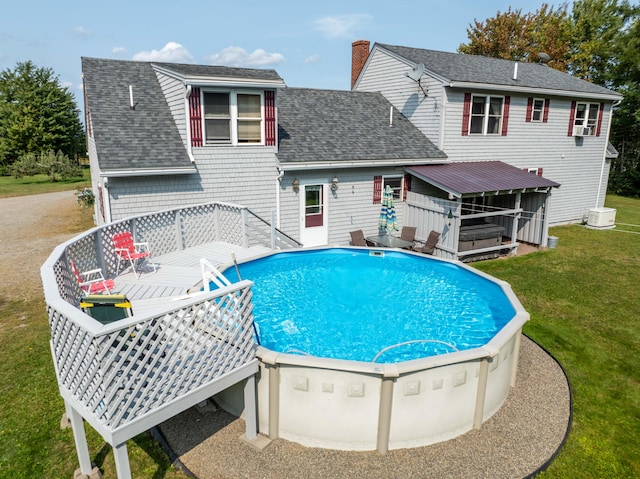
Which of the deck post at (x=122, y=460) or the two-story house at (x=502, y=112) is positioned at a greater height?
the two-story house at (x=502, y=112)

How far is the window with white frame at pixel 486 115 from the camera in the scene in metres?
16.9

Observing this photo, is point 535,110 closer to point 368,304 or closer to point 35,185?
point 368,304

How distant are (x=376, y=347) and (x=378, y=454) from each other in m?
2.96

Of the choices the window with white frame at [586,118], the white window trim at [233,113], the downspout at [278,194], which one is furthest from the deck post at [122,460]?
the window with white frame at [586,118]

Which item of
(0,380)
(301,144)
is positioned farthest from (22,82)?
(0,380)

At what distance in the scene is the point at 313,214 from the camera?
1481 cm

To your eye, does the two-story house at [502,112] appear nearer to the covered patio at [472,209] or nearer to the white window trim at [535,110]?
the white window trim at [535,110]

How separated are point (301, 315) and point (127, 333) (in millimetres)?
5811

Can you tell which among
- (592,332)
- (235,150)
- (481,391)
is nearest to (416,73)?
(235,150)

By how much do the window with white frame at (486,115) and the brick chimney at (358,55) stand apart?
6329 mm

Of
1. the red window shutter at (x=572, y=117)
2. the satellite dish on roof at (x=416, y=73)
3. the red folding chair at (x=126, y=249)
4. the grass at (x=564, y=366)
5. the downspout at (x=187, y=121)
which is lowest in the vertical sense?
the grass at (x=564, y=366)

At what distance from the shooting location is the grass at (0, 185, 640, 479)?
557 cm

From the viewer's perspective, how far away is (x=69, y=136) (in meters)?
51.6

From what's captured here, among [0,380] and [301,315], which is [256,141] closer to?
[301,315]
